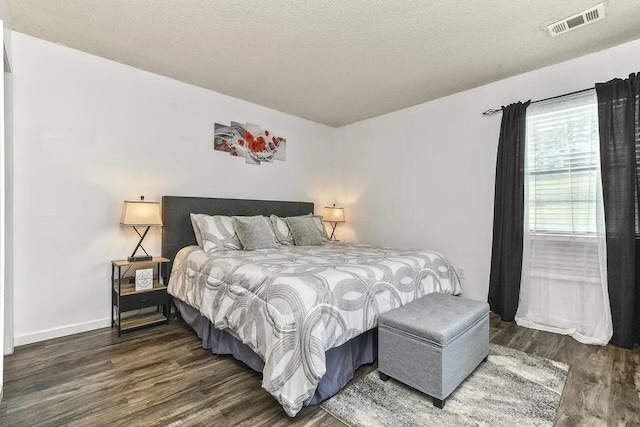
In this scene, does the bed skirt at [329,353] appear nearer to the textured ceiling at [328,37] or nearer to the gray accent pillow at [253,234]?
the gray accent pillow at [253,234]

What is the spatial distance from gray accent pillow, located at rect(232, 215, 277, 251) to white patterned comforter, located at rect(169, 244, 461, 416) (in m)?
0.28

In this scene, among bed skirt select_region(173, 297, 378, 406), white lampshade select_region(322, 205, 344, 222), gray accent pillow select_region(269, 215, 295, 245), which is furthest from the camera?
white lampshade select_region(322, 205, 344, 222)

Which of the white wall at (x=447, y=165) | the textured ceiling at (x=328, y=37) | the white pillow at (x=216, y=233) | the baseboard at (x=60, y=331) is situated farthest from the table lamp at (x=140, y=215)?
the white wall at (x=447, y=165)

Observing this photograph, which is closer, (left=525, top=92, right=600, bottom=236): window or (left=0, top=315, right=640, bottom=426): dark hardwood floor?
(left=0, top=315, right=640, bottom=426): dark hardwood floor

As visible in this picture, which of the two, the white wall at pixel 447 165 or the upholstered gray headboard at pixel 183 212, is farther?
the upholstered gray headboard at pixel 183 212

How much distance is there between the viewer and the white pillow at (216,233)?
3000 mm

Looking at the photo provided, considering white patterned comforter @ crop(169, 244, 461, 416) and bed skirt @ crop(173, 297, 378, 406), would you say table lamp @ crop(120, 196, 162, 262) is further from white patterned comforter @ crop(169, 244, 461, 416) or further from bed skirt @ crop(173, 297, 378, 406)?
bed skirt @ crop(173, 297, 378, 406)

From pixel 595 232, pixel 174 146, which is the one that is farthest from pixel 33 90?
pixel 595 232

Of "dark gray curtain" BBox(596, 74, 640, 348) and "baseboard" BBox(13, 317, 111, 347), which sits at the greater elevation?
"dark gray curtain" BBox(596, 74, 640, 348)

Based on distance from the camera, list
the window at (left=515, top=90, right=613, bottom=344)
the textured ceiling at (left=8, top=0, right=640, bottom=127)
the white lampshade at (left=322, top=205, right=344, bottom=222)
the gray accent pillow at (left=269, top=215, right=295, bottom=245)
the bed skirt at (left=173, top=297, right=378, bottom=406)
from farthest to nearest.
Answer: the white lampshade at (left=322, top=205, right=344, bottom=222) < the gray accent pillow at (left=269, top=215, right=295, bottom=245) < the window at (left=515, top=90, right=613, bottom=344) < the textured ceiling at (left=8, top=0, right=640, bottom=127) < the bed skirt at (left=173, top=297, right=378, bottom=406)

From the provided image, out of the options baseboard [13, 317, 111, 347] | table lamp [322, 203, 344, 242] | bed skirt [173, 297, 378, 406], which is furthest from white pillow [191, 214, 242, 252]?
table lamp [322, 203, 344, 242]

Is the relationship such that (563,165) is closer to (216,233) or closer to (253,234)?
(253,234)

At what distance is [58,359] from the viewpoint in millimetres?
2236

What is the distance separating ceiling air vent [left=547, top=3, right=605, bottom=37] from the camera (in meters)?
2.15
